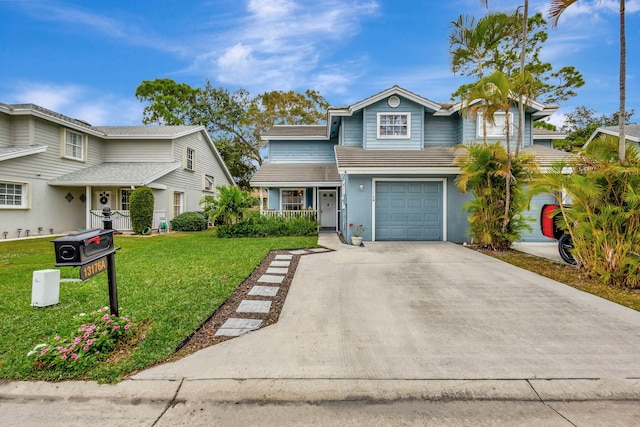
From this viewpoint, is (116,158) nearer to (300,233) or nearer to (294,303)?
(300,233)

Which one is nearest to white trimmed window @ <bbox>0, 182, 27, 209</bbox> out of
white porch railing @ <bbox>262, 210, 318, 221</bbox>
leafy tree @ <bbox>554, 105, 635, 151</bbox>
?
white porch railing @ <bbox>262, 210, 318, 221</bbox>

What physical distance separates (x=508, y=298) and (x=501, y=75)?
20.8 feet

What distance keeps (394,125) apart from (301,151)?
5.77 m

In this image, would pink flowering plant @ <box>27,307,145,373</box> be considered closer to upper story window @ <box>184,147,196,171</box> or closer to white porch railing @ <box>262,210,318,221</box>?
white porch railing @ <box>262,210,318,221</box>

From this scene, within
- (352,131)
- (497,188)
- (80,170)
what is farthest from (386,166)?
(80,170)

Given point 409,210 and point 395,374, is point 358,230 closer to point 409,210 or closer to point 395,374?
point 409,210

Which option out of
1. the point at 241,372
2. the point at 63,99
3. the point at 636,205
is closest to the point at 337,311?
the point at 241,372

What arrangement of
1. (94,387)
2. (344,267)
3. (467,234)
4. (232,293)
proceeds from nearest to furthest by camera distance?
(94,387), (232,293), (344,267), (467,234)

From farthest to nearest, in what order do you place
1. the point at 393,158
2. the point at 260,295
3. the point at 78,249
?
1. the point at 393,158
2. the point at 260,295
3. the point at 78,249

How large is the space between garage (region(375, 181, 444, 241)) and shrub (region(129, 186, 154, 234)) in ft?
34.8

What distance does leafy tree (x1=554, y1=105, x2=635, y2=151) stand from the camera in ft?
79.5

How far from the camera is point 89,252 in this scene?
280cm

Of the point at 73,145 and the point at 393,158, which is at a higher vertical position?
the point at 73,145

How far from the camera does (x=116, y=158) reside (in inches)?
644
